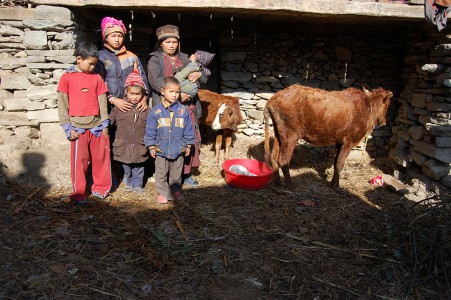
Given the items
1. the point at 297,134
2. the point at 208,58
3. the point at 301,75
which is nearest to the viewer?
the point at 208,58

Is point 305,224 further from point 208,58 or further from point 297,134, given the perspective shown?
point 208,58

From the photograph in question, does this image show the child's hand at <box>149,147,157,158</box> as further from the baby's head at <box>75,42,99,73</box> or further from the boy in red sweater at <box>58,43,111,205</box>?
the baby's head at <box>75,42,99,73</box>

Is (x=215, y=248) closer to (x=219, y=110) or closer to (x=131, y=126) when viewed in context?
(x=131, y=126)

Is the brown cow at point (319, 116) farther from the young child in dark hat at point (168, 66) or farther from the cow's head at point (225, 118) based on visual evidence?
the young child in dark hat at point (168, 66)

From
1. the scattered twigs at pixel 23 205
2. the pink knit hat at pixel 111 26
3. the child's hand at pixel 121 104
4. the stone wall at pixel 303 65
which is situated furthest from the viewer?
the stone wall at pixel 303 65

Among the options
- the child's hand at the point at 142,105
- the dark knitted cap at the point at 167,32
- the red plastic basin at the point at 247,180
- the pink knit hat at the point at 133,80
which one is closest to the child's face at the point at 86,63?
the pink knit hat at the point at 133,80

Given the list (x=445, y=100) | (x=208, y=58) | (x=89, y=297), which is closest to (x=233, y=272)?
(x=89, y=297)

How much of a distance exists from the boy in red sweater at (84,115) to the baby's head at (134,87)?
0.94 feet

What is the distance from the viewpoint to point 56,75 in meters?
4.91

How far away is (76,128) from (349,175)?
5041mm

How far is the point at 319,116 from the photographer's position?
16.9 feet

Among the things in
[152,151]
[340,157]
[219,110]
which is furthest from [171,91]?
[340,157]

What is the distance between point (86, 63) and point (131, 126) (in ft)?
3.17

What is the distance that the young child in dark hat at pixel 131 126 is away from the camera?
4266 mm
